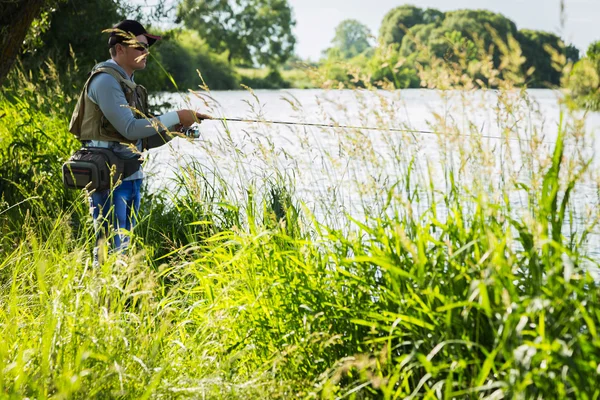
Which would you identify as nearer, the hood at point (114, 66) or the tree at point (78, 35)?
the hood at point (114, 66)

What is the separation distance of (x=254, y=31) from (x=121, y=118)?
65.1m

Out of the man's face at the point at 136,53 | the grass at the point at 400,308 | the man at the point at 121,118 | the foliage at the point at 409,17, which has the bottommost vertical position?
the grass at the point at 400,308

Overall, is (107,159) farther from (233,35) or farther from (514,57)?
(233,35)

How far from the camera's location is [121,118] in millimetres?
4168

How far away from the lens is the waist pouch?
4.19 metres

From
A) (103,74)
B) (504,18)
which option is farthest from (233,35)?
(103,74)

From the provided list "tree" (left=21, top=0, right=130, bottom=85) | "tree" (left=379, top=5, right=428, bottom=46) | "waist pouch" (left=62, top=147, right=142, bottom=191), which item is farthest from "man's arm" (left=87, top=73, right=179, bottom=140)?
"tree" (left=379, top=5, right=428, bottom=46)

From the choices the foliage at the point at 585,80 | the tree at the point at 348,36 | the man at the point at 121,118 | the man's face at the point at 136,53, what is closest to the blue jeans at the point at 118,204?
the man at the point at 121,118

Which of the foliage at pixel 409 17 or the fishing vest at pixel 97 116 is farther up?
the foliage at pixel 409 17

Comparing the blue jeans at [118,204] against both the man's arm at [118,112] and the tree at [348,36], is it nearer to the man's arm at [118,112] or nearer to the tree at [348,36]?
the man's arm at [118,112]

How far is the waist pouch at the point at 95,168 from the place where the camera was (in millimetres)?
4191

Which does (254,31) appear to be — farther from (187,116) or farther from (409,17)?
(187,116)

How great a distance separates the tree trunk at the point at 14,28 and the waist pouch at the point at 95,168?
83.3 inches

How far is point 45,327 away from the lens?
9.23 feet
